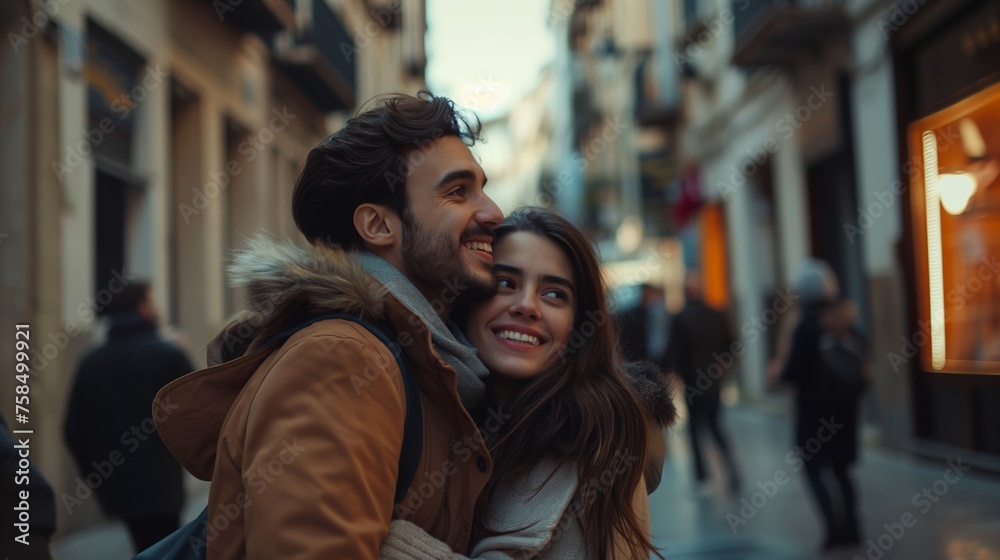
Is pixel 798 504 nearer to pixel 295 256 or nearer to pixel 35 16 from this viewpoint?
pixel 295 256

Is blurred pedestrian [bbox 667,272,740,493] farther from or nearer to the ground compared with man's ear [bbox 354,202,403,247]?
nearer to the ground

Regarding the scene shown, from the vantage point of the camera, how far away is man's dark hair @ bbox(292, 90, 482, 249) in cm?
249

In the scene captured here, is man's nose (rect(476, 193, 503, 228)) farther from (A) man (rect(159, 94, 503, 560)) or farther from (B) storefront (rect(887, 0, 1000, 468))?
(B) storefront (rect(887, 0, 1000, 468))

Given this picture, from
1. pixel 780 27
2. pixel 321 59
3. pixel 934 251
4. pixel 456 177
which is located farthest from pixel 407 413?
pixel 321 59

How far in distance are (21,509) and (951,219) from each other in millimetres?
8086

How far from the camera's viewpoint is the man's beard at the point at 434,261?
2.46m

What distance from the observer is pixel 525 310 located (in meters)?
2.80

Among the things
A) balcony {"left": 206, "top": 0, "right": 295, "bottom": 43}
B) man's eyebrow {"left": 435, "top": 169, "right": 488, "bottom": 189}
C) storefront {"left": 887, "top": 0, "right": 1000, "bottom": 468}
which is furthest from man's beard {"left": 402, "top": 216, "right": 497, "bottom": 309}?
balcony {"left": 206, "top": 0, "right": 295, "bottom": 43}

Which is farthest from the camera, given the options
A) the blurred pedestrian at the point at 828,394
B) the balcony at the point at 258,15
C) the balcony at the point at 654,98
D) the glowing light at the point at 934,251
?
the balcony at the point at 654,98

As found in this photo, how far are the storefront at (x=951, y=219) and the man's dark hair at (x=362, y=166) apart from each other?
258 inches

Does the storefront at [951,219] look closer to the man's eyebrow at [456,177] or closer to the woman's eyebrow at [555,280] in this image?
the woman's eyebrow at [555,280]

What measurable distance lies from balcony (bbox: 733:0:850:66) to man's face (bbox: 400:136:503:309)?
9893 millimetres

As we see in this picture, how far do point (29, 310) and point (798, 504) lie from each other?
248 inches

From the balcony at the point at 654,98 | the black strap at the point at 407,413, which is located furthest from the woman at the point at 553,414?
the balcony at the point at 654,98
